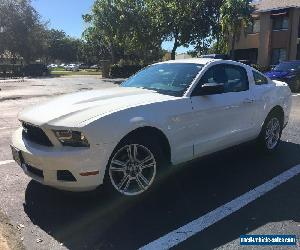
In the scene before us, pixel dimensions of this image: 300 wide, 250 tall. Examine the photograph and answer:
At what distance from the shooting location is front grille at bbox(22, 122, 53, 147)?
4632 millimetres

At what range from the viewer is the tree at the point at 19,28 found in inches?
1959

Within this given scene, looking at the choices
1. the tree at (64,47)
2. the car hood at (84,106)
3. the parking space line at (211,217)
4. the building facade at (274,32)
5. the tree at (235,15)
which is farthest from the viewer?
the tree at (64,47)

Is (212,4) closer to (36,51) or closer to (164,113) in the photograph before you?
(36,51)

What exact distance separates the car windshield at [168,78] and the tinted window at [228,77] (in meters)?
0.18

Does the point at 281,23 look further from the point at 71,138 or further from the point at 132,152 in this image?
A: the point at 71,138

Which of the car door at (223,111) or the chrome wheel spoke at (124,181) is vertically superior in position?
the car door at (223,111)

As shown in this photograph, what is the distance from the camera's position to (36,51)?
174 feet

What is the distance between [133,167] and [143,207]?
45 centimetres

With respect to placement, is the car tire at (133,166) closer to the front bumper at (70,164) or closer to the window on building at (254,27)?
the front bumper at (70,164)

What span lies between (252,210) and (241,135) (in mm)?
1800

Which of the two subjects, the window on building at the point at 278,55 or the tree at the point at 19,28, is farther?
the tree at the point at 19,28

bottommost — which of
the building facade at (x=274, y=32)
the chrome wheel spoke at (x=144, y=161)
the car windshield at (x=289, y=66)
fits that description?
the chrome wheel spoke at (x=144, y=161)

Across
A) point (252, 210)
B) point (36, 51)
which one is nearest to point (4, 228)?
point (252, 210)

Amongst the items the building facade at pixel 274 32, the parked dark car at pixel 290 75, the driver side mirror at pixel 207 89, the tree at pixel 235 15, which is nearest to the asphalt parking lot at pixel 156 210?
the driver side mirror at pixel 207 89
